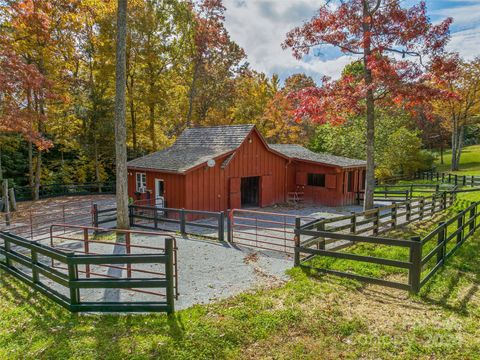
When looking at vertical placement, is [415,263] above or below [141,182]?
below

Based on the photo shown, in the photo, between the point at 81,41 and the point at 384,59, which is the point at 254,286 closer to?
the point at 384,59

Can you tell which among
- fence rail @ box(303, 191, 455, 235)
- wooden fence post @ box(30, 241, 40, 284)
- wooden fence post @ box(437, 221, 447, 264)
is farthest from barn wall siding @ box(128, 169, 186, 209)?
wooden fence post @ box(437, 221, 447, 264)

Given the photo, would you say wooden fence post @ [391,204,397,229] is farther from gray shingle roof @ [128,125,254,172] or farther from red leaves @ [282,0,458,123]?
gray shingle roof @ [128,125,254,172]

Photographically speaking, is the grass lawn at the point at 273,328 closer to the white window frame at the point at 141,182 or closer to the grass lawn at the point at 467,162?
the white window frame at the point at 141,182

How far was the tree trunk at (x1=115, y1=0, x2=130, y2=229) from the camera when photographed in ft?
33.3

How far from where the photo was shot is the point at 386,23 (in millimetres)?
12289

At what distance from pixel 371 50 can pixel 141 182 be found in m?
11.8

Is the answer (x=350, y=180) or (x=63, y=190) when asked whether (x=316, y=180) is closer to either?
(x=350, y=180)

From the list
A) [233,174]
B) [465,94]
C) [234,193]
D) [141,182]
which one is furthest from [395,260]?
[465,94]

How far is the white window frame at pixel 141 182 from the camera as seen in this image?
54.3 feet

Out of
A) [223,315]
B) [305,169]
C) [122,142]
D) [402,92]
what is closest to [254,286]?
[223,315]

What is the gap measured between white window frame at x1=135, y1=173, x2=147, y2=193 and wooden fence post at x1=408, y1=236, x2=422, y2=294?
12.9 m

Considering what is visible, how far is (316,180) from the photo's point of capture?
19781mm

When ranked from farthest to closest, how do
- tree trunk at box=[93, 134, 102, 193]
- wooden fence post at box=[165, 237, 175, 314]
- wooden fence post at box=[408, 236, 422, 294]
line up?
tree trunk at box=[93, 134, 102, 193], wooden fence post at box=[408, 236, 422, 294], wooden fence post at box=[165, 237, 175, 314]
